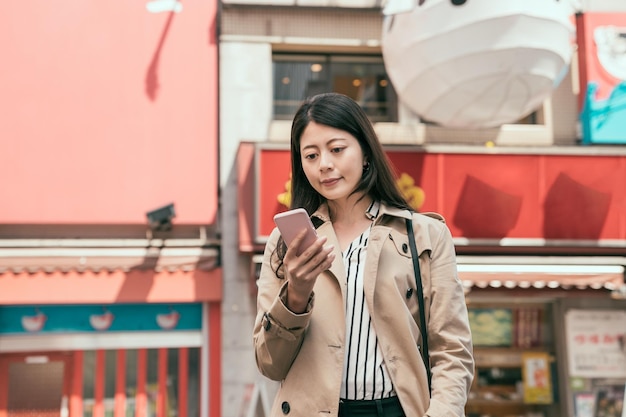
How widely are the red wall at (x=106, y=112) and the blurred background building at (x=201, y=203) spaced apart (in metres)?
0.02

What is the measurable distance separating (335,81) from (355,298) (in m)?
7.15

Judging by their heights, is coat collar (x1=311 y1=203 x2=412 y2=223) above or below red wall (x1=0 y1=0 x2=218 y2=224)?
below

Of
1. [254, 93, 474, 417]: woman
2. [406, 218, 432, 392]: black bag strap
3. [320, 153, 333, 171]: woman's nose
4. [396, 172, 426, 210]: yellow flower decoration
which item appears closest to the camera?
[254, 93, 474, 417]: woman

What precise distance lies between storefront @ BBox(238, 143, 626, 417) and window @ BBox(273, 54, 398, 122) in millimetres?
1166

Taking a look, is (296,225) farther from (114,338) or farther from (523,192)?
(114,338)

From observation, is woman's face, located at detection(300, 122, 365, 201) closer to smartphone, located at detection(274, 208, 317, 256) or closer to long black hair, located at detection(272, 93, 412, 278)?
long black hair, located at detection(272, 93, 412, 278)

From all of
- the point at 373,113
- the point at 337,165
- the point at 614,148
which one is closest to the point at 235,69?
the point at 373,113

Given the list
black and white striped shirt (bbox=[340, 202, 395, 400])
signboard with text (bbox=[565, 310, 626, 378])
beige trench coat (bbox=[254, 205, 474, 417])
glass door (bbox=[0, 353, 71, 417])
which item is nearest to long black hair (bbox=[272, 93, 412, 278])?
beige trench coat (bbox=[254, 205, 474, 417])

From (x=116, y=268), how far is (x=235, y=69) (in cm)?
262

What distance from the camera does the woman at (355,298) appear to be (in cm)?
207

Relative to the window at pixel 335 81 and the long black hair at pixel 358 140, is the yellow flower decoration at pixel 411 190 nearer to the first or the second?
the window at pixel 335 81

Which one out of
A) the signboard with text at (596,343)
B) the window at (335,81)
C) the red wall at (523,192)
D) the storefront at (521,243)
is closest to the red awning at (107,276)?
the storefront at (521,243)

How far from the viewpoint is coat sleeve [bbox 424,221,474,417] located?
209 centimetres

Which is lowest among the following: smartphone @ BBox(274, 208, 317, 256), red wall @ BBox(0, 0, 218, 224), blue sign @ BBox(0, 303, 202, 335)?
blue sign @ BBox(0, 303, 202, 335)
